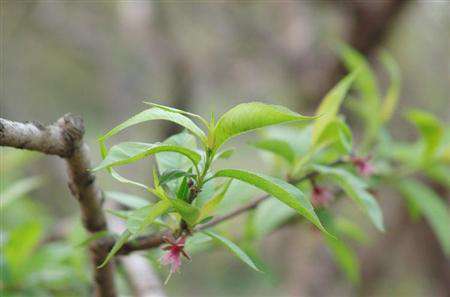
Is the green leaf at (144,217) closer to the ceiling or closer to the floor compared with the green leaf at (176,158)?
closer to the floor

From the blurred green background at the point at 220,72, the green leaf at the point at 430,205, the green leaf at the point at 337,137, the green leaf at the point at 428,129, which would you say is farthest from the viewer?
the blurred green background at the point at 220,72

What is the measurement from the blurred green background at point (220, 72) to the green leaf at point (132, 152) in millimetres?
1306

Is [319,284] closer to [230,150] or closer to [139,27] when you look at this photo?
[139,27]

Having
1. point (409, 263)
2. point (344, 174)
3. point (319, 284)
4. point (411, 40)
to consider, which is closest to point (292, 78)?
point (319, 284)

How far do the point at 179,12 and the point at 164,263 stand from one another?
2419 mm

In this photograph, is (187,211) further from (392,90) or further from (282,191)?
(392,90)

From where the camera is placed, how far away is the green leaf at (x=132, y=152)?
45 cm

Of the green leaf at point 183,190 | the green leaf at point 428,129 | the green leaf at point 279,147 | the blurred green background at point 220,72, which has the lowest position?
the blurred green background at point 220,72

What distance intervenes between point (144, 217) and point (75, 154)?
0.08 m

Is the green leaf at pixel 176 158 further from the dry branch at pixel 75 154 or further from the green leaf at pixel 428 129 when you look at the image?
the green leaf at pixel 428 129

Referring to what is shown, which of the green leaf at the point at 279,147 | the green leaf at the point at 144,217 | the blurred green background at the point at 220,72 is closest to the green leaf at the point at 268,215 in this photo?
the green leaf at the point at 279,147

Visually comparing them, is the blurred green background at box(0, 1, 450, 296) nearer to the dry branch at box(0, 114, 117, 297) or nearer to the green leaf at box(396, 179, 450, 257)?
the green leaf at box(396, 179, 450, 257)

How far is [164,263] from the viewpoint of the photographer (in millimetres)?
542

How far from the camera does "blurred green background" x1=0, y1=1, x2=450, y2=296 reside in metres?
2.00
